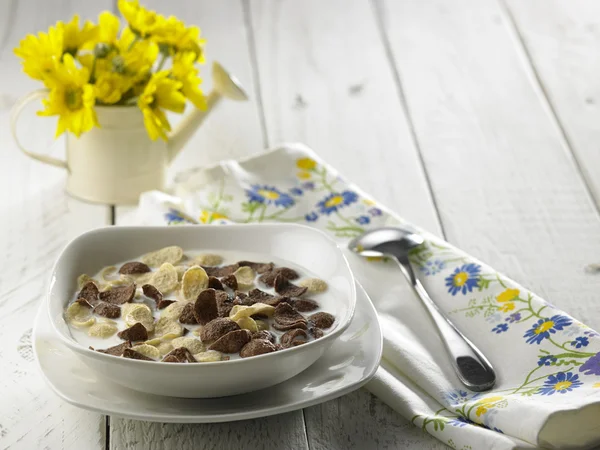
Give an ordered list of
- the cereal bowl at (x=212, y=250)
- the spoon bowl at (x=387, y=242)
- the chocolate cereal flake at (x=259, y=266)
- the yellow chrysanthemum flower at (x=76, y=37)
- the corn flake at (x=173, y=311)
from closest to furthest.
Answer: the cereal bowl at (x=212, y=250)
the corn flake at (x=173, y=311)
the chocolate cereal flake at (x=259, y=266)
the spoon bowl at (x=387, y=242)
the yellow chrysanthemum flower at (x=76, y=37)

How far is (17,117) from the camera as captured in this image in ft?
4.24

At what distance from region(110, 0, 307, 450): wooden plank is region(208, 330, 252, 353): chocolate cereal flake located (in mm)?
90

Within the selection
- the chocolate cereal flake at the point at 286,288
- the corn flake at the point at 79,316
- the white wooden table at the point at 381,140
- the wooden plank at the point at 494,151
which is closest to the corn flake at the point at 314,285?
the chocolate cereal flake at the point at 286,288

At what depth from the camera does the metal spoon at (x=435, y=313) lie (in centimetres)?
88

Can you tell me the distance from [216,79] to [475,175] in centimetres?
42

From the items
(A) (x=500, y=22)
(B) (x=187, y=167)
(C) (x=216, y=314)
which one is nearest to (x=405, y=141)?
(B) (x=187, y=167)

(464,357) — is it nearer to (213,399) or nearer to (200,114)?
(213,399)

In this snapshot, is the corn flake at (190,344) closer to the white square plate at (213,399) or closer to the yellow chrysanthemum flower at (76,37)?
the white square plate at (213,399)

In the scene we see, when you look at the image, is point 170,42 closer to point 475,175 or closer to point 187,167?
point 187,167

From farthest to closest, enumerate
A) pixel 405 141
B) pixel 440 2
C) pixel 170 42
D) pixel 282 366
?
pixel 440 2 → pixel 405 141 → pixel 170 42 → pixel 282 366

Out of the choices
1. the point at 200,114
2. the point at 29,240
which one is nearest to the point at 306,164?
the point at 200,114

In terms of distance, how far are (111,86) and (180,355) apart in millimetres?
538

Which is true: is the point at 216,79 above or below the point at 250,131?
above

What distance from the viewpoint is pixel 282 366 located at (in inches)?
30.1
